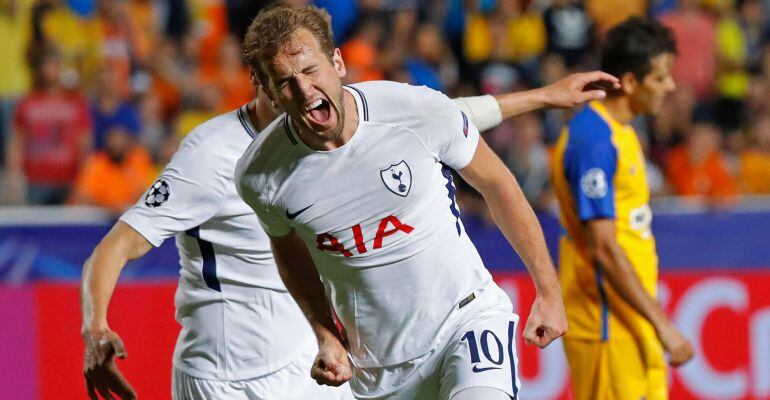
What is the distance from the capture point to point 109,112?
35.1 feet

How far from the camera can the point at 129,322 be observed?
758 cm

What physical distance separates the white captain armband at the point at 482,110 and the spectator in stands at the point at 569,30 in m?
8.11

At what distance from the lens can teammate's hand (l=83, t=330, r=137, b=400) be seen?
3.95 meters

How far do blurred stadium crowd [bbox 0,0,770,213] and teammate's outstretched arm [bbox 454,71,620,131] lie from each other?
4.93 meters

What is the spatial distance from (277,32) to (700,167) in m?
8.29

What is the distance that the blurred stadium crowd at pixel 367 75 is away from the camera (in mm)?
10367

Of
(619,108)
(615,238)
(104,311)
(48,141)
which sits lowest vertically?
(104,311)

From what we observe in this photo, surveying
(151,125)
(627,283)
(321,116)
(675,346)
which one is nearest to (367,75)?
(151,125)

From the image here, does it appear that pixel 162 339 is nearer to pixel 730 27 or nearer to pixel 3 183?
pixel 3 183

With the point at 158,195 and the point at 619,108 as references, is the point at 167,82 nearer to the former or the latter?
the point at 619,108

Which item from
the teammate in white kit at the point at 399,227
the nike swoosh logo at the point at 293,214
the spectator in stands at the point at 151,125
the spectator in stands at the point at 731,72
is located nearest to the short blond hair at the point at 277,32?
the teammate in white kit at the point at 399,227

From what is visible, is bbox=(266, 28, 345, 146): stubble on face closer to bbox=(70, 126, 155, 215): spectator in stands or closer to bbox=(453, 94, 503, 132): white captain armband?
bbox=(453, 94, 503, 132): white captain armband

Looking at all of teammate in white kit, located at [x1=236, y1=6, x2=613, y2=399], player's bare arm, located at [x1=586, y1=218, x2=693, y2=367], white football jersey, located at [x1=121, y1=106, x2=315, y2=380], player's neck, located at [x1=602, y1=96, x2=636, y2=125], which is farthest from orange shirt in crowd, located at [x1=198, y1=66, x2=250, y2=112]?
teammate in white kit, located at [x1=236, y1=6, x2=613, y2=399]

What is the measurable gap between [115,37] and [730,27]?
274 inches
